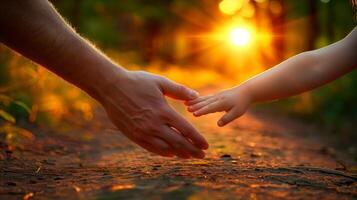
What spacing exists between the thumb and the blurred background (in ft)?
3.92

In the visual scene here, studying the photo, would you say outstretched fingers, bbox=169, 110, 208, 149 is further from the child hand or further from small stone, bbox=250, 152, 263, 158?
small stone, bbox=250, 152, 263, 158

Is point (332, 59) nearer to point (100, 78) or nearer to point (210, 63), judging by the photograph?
point (100, 78)

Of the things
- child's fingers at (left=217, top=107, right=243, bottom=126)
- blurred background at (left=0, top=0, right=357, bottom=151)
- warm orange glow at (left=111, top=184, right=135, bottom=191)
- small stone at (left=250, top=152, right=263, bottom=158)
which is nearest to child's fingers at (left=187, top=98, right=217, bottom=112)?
child's fingers at (left=217, top=107, right=243, bottom=126)

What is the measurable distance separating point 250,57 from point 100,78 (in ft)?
74.8

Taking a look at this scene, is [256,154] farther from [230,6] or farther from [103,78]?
[230,6]

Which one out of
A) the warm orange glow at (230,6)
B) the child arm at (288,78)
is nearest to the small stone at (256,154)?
the child arm at (288,78)

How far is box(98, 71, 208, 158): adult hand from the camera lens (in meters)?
2.20

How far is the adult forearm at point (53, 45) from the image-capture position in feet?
7.00

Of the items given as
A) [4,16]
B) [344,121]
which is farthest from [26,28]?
[344,121]

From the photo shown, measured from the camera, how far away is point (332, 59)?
235 centimetres

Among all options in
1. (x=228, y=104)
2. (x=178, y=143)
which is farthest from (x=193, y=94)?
(x=178, y=143)

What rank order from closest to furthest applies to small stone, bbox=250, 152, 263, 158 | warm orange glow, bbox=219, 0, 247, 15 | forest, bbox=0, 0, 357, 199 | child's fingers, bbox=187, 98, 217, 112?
forest, bbox=0, 0, 357, 199 → child's fingers, bbox=187, 98, 217, 112 → small stone, bbox=250, 152, 263, 158 → warm orange glow, bbox=219, 0, 247, 15

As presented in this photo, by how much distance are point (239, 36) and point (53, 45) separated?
22.2 metres

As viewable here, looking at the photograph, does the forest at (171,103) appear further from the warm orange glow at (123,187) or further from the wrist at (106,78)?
the wrist at (106,78)
